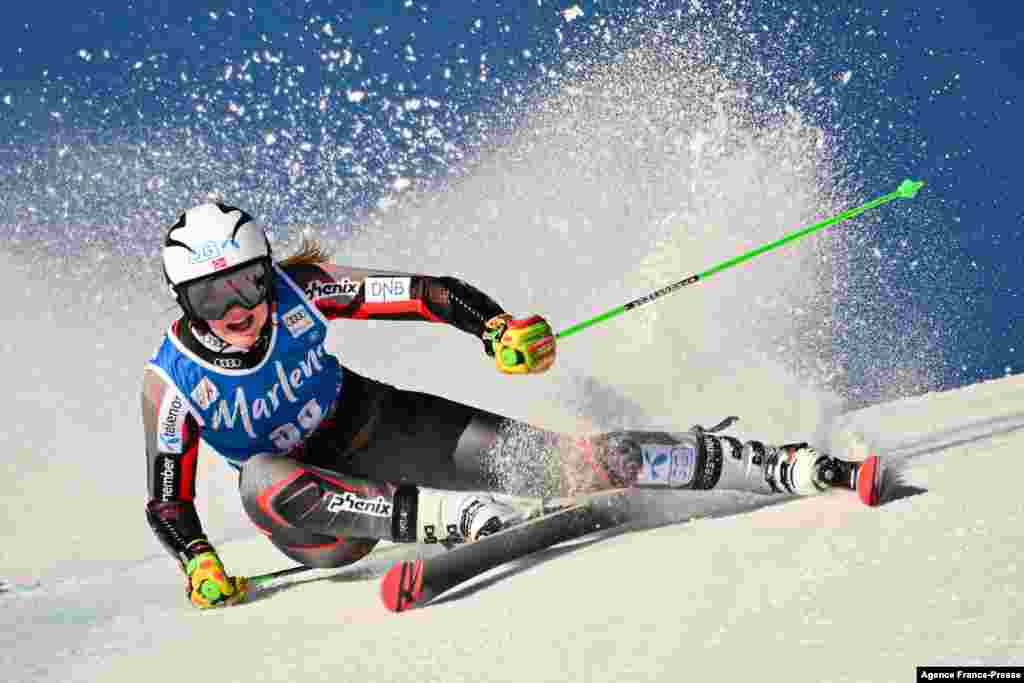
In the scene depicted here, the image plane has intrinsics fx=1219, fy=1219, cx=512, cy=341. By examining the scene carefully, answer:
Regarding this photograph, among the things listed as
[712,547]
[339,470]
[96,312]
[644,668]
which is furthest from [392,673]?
[96,312]

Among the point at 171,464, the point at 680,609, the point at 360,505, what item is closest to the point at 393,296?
the point at 360,505

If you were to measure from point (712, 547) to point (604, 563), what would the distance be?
11.6 inches

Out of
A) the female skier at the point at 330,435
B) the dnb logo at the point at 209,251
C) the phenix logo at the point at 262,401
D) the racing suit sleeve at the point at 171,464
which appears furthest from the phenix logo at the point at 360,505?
the dnb logo at the point at 209,251

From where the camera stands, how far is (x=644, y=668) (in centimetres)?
244

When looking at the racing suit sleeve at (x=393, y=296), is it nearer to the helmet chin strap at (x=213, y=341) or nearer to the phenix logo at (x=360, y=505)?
the helmet chin strap at (x=213, y=341)

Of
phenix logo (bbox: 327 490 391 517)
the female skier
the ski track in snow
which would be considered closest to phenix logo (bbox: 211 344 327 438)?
the female skier

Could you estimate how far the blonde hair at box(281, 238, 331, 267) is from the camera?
3953 mm

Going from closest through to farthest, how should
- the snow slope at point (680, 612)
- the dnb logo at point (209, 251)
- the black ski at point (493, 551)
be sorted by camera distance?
the snow slope at point (680, 612), the black ski at point (493, 551), the dnb logo at point (209, 251)

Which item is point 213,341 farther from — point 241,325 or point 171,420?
point 171,420

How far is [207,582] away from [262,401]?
1.91 ft

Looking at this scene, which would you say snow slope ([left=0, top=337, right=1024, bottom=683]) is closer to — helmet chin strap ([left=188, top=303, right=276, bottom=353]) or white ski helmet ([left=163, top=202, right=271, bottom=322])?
helmet chin strap ([left=188, top=303, right=276, bottom=353])

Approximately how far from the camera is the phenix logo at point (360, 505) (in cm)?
360

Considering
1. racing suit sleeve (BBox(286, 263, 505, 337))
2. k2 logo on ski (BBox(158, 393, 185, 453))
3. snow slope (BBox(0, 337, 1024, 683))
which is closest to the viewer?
snow slope (BBox(0, 337, 1024, 683))

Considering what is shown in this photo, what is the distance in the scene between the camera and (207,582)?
373cm
